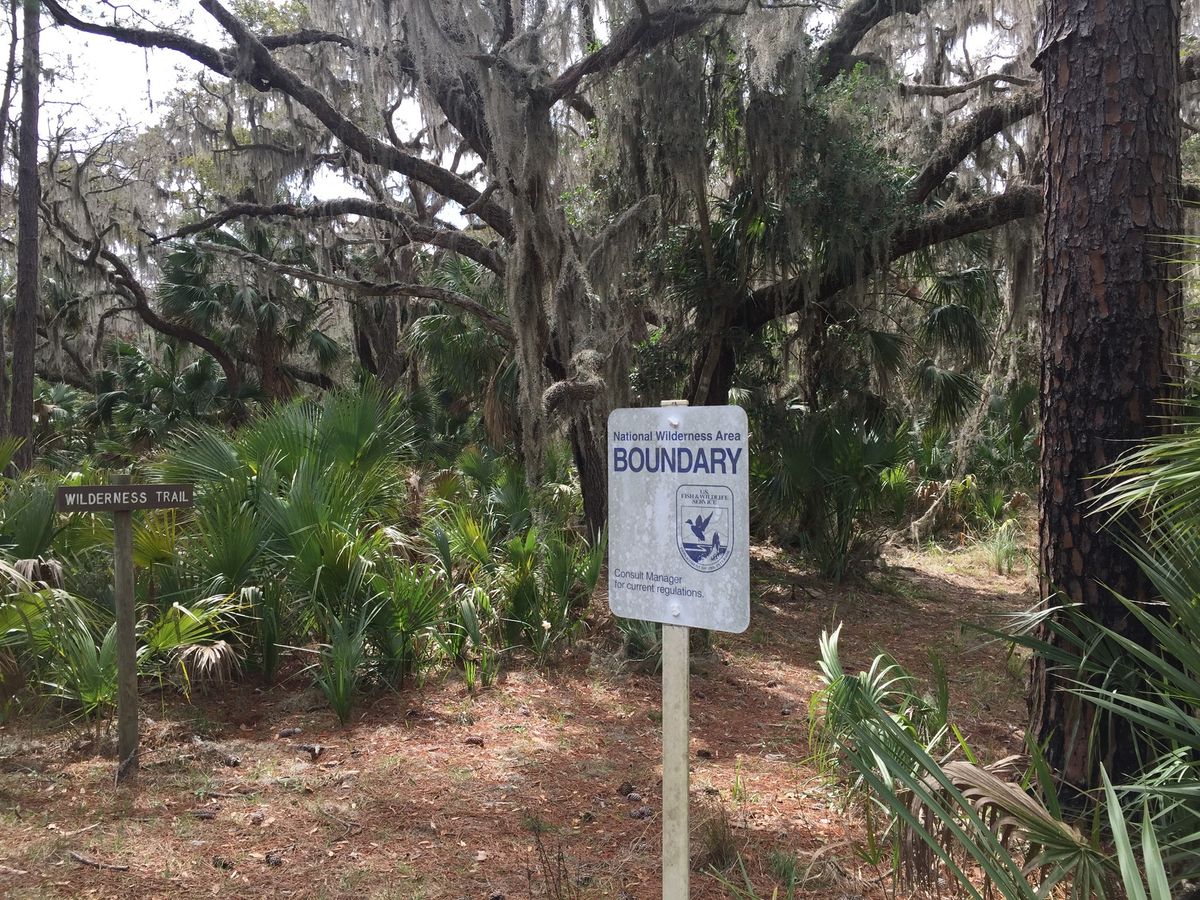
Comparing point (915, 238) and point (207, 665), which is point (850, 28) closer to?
point (915, 238)

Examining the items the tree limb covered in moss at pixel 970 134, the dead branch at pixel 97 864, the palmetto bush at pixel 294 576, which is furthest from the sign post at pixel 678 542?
the tree limb covered in moss at pixel 970 134

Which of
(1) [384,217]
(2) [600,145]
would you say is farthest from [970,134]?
(1) [384,217]

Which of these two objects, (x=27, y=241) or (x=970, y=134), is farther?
(x=27, y=241)

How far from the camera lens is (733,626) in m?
2.34

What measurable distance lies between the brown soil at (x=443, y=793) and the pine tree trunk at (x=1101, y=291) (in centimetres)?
84

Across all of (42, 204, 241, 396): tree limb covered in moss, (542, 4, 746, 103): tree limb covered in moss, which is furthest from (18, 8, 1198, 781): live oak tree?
(42, 204, 241, 396): tree limb covered in moss

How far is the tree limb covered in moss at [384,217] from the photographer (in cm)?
973

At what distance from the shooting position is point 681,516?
248cm

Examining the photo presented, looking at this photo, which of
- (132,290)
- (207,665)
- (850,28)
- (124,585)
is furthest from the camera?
(132,290)

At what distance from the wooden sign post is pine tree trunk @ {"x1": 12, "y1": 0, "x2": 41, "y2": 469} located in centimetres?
791

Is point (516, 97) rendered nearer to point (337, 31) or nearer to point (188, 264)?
point (337, 31)

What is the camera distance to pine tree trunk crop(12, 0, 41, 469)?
37.0 feet

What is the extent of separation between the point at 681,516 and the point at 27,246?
12.1 meters

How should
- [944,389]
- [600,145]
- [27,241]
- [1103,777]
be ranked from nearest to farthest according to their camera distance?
1. [1103,777]
2. [600,145]
3. [944,389]
4. [27,241]
